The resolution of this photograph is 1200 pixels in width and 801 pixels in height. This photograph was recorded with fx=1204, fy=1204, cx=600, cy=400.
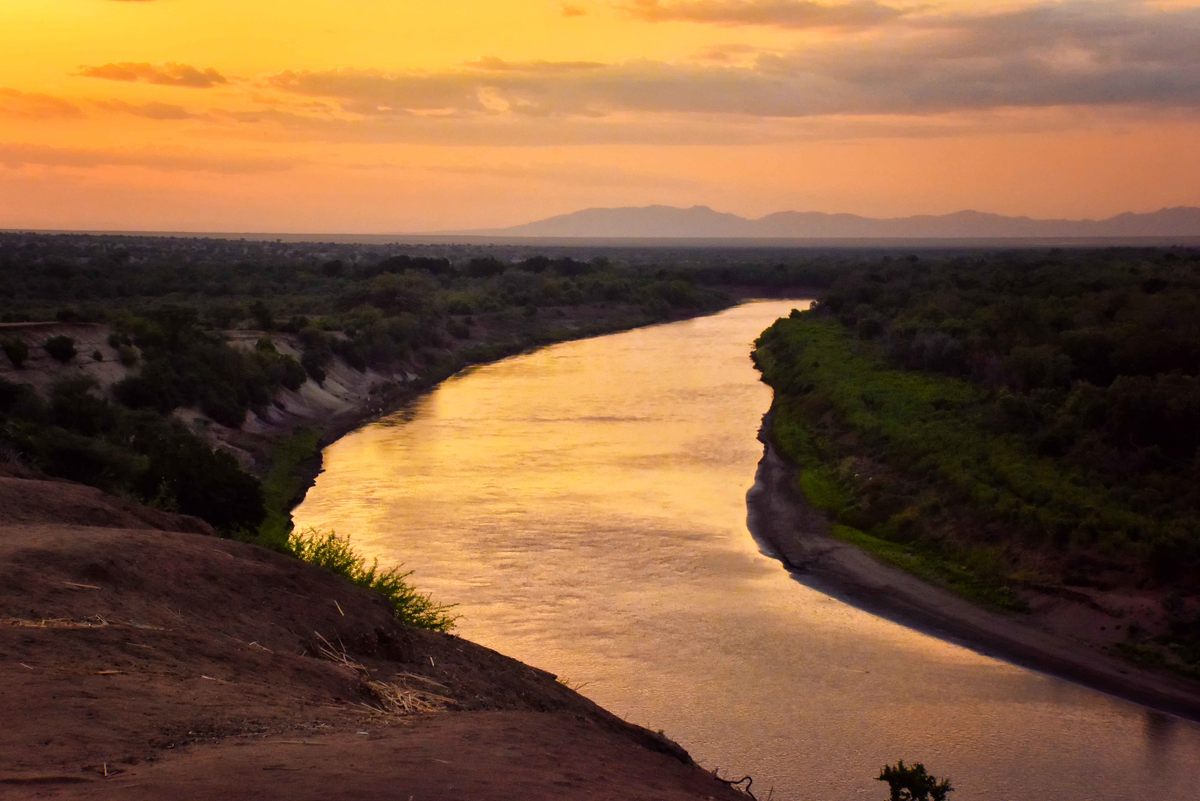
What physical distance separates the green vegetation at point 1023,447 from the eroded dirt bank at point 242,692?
13.2 m

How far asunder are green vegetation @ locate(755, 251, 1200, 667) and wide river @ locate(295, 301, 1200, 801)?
3061 mm

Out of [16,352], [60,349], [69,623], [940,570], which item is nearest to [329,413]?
[60,349]

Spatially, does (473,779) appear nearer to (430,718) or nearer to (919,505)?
(430,718)

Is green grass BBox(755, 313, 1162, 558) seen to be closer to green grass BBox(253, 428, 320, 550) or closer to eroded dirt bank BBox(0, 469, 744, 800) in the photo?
eroded dirt bank BBox(0, 469, 744, 800)

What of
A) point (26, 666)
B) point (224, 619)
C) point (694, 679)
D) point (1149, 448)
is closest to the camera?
point (26, 666)

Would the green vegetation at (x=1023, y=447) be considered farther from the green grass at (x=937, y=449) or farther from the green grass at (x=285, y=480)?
the green grass at (x=285, y=480)

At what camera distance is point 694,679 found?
20.4 m

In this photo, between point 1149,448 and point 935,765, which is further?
point 1149,448

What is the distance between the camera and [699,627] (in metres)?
23.1

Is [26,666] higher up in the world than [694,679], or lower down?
higher up

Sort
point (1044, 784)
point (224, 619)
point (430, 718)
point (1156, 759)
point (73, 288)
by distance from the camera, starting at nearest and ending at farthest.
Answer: point (430, 718) → point (224, 619) → point (1044, 784) → point (1156, 759) → point (73, 288)

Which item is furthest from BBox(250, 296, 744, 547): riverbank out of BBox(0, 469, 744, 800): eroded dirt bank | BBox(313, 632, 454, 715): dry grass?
BBox(313, 632, 454, 715): dry grass

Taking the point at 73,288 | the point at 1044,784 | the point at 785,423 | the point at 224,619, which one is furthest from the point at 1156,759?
the point at 73,288

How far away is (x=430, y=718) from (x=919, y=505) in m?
20.6
